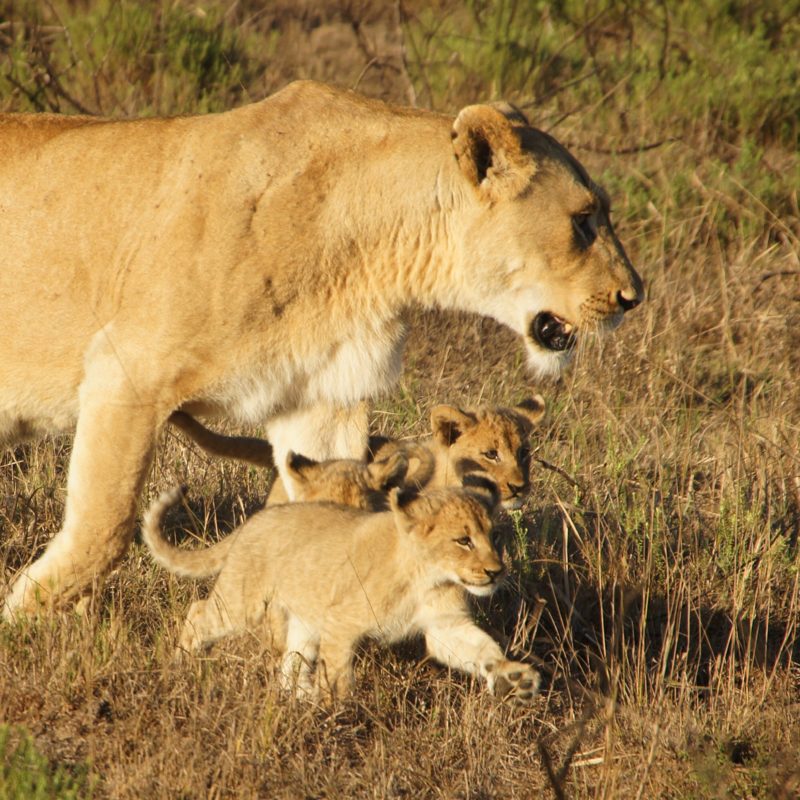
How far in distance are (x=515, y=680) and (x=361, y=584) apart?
511 mm

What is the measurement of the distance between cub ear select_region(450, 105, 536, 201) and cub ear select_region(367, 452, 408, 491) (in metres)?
0.91

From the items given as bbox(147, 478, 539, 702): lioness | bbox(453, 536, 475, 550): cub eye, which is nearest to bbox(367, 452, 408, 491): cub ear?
bbox(147, 478, 539, 702): lioness

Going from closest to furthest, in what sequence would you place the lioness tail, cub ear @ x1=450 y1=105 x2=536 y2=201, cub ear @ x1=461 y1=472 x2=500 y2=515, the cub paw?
the cub paw → cub ear @ x1=461 y1=472 x2=500 y2=515 → cub ear @ x1=450 y1=105 x2=536 y2=201 → the lioness tail

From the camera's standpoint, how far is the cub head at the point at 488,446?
186 inches

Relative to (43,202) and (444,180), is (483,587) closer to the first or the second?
(444,180)

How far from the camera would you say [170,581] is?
457 centimetres

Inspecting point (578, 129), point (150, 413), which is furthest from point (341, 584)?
point (578, 129)

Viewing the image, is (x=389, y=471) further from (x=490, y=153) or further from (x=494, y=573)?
(x=490, y=153)

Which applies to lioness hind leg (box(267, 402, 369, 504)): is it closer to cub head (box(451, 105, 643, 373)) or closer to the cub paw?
cub head (box(451, 105, 643, 373))

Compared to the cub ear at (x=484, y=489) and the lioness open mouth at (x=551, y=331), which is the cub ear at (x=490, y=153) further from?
the cub ear at (x=484, y=489)

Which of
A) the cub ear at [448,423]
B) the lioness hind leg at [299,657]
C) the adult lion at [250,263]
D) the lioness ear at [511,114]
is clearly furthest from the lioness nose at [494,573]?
the lioness ear at [511,114]

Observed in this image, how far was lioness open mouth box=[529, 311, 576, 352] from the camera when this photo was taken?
469cm

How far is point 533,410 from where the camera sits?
5.14 meters

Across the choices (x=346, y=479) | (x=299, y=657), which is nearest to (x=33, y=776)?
(x=299, y=657)
